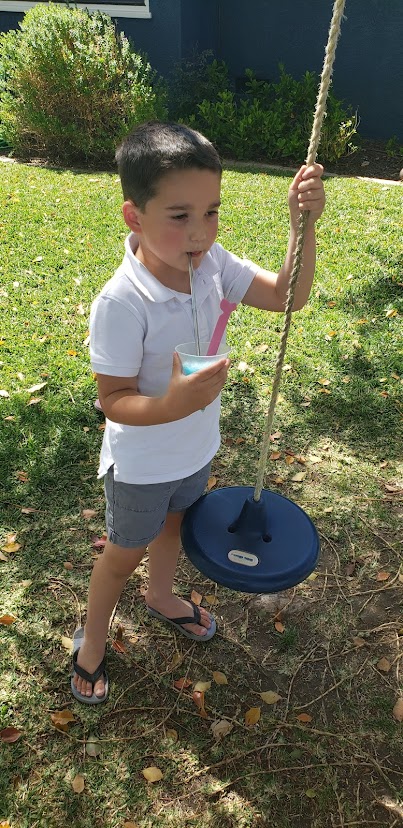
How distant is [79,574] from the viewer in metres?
2.78

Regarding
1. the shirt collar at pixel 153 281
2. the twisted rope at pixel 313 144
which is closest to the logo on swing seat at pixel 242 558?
the twisted rope at pixel 313 144

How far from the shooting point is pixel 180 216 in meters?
1.56

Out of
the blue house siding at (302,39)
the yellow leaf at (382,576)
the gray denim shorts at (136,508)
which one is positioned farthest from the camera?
the blue house siding at (302,39)

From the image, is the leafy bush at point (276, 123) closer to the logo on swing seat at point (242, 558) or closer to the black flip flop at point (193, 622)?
the black flip flop at point (193, 622)

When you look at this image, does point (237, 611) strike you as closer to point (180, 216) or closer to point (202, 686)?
point (202, 686)

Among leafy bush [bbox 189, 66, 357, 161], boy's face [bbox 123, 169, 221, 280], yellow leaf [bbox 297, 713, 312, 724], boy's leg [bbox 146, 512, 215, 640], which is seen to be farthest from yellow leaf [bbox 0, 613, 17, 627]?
leafy bush [bbox 189, 66, 357, 161]

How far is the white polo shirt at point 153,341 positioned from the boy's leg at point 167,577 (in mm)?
414

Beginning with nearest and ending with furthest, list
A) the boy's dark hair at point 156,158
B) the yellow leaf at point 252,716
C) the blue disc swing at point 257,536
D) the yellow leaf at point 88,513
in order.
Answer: the boy's dark hair at point 156,158 < the blue disc swing at point 257,536 < the yellow leaf at point 252,716 < the yellow leaf at point 88,513

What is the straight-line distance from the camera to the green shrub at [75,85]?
800 centimetres

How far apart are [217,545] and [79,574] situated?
1.12 m

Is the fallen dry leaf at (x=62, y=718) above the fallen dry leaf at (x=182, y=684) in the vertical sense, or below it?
above

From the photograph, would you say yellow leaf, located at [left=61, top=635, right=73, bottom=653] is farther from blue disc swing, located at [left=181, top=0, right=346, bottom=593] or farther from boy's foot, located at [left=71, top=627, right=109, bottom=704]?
blue disc swing, located at [left=181, top=0, right=346, bottom=593]

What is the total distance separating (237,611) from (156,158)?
71.7 inches

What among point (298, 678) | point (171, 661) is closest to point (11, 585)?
A: point (171, 661)
